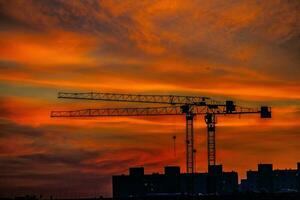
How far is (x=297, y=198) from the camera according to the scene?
196 metres

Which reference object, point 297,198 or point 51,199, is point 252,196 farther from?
point 51,199

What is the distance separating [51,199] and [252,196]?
70233 millimetres

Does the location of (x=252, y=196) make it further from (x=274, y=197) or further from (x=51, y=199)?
(x=51, y=199)

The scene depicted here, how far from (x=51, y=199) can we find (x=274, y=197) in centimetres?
7803

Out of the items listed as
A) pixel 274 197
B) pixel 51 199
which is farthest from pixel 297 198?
pixel 51 199

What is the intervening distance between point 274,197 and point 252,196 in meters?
7.81

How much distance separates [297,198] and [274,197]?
7.90 m

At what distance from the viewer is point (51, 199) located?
19412cm

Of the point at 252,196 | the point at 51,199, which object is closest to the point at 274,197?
the point at 252,196

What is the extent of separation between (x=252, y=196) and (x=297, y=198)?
1565 centimetres

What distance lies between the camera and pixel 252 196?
19700cm

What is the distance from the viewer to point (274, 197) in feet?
647

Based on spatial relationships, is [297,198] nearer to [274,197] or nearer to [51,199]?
[274,197]
